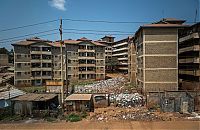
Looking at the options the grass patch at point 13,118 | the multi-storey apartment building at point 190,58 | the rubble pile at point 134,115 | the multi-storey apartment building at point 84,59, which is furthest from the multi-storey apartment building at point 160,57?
the multi-storey apartment building at point 84,59

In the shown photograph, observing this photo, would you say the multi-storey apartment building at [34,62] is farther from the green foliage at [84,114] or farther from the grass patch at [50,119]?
the green foliage at [84,114]

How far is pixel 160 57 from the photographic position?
3139 centimetres

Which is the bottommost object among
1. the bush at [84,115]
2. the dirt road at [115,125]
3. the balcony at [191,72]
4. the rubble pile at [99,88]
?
the dirt road at [115,125]

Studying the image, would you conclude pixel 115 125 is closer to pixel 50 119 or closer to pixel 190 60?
pixel 50 119

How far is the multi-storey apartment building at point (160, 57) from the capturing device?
31.0 meters

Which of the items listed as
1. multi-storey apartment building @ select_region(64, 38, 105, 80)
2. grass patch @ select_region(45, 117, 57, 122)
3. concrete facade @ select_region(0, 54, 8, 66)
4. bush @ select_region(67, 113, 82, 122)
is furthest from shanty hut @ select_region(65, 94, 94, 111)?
concrete facade @ select_region(0, 54, 8, 66)

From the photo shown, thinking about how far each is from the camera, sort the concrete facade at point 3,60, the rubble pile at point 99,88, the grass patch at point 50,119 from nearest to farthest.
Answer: the grass patch at point 50,119
the rubble pile at point 99,88
the concrete facade at point 3,60

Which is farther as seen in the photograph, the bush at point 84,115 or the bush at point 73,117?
the bush at point 84,115

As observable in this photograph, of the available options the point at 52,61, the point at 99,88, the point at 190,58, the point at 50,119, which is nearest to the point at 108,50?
the point at 52,61

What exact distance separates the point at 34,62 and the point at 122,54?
3984 centimetres

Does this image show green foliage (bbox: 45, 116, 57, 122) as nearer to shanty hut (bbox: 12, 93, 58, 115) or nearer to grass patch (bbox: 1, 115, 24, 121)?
shanty hut (bbox: 12, 93, 58, 115)

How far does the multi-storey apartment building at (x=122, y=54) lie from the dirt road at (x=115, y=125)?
56809 mm

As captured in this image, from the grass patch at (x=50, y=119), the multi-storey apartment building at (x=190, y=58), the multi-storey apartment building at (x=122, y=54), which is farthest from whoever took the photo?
the multi-storey apartment building at (x=122, y=54)

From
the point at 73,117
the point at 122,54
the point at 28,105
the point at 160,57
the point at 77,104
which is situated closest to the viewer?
the point at 73,117
